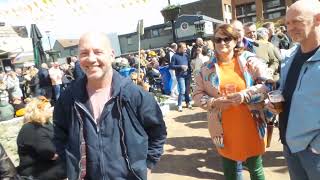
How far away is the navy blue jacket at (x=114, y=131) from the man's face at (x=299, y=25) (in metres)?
1.08

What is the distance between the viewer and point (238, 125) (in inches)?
134

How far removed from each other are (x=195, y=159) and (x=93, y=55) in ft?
12.5

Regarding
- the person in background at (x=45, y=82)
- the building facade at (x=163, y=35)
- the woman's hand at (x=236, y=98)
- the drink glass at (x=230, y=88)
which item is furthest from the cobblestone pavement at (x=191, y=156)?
the building facade at (x=163, y=35)

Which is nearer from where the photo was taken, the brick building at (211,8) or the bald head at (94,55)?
the bald head at (94,55)

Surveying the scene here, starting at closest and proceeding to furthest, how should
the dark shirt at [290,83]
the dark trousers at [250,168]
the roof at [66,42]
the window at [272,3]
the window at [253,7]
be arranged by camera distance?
the dark shirt at [290,83] < the dark trousers at [250,168] < the window at [272,3] < the window at [253,7] < the roof at [66,42]

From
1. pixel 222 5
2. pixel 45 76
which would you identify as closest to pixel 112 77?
pixel 45 76

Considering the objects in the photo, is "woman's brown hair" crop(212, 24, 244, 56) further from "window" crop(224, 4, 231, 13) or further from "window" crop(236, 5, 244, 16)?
"window" crop(236, 5, 244, 16)

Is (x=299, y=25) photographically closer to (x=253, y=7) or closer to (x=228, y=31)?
(x=228, y=31)

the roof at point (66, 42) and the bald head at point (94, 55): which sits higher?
the roof at point (66, 42)

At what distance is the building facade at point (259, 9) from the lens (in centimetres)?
7462

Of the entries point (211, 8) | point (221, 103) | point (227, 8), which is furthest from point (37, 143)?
point (227, 8)

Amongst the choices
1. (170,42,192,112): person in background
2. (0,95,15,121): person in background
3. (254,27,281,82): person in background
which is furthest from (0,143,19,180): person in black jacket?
(0,95,15,121): person in background

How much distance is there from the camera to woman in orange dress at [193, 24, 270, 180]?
11.0 feet

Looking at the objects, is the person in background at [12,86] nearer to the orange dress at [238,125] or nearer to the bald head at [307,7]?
the orange dress at [238,125]
